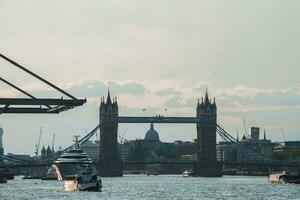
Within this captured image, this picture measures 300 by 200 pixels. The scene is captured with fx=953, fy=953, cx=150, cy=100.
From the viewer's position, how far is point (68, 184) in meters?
144

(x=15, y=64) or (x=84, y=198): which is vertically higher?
(x=15, y=64)

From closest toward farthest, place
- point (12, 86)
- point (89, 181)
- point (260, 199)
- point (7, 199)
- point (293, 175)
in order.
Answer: point (12, 86) → point (7, 199) → point (260, 199) → point (89, 181) → point (293, 175)

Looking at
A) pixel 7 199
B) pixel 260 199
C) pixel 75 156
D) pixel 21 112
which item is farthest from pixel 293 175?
pixel 21 112

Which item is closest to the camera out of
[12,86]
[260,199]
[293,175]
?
[12,86]

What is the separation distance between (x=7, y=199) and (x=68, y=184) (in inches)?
1635

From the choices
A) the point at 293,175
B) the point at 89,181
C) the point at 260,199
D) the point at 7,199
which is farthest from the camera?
the point at 293,175

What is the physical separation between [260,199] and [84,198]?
2036cm

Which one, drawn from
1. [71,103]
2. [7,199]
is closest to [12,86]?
[71,103]

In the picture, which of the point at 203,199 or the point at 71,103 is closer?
the point at 71,103

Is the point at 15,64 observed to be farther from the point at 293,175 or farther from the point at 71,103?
the point at 293,175

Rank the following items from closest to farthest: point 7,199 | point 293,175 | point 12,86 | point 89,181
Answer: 1. point 12,86
2. point 7,199
3. point 89,181
4. point 293,175

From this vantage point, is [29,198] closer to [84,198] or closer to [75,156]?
[84,198]

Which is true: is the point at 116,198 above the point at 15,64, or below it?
below

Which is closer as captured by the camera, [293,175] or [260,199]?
[260,199]
